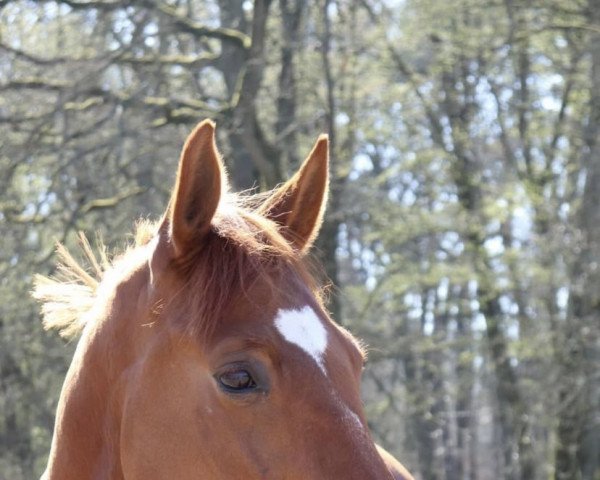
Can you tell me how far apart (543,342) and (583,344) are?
23.5 inches

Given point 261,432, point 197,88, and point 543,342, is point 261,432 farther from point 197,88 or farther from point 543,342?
point 543,342

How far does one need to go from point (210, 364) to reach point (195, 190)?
0.48 metres

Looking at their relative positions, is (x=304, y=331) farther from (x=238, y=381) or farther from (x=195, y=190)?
(x=195, y=190)

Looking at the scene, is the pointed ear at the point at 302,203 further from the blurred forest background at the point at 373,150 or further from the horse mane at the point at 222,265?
the blurred forest background at the point at 373,150

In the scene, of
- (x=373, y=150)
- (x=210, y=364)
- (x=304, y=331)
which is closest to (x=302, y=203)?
(x=304, y=331)

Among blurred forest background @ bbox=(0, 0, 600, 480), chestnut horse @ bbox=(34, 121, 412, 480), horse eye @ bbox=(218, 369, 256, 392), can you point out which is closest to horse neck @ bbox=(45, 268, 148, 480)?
chestnut horse @ bbox=(34, 121, 412, 480)

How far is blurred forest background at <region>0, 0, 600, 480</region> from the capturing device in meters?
8.48

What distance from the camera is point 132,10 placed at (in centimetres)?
880

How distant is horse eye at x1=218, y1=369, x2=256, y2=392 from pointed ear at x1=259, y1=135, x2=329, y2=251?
71cm

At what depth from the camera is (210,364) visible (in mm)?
2332

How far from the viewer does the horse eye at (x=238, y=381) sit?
227 cm

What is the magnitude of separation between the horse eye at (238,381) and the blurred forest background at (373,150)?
5.66 meters

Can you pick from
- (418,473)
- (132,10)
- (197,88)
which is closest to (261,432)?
(132,10)

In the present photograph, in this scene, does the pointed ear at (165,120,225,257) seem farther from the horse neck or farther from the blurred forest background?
the blurred forest background
